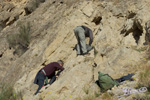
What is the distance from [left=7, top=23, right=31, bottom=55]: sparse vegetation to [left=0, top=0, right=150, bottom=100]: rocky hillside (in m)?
0.07

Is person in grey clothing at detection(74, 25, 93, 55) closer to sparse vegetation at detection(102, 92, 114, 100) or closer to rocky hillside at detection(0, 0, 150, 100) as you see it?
rocky hillside at detection(0, 0, 150, 100)

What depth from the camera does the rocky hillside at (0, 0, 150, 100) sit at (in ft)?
13.2

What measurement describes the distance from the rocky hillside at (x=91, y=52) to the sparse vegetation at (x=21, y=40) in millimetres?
65

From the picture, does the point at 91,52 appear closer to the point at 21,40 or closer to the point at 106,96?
the point at 106,96

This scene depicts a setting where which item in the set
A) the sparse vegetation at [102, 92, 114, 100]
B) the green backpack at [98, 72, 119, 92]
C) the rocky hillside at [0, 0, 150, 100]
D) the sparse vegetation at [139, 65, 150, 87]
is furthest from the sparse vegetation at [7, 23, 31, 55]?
the sparse vegetation at [139, 65, 150, 87]

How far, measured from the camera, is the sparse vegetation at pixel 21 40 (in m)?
10.8

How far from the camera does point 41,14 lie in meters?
12.0

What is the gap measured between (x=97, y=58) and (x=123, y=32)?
2.74m

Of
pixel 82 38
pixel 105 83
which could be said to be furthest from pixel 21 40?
pixel 105 83

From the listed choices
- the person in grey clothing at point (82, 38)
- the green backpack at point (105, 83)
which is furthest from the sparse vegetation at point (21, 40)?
the green backpack at point (105, 83)

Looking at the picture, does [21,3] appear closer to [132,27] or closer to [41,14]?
[41,14]

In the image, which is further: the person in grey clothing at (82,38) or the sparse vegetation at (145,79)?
the person in grey clothing at (82,38)

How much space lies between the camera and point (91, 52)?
5988 mm

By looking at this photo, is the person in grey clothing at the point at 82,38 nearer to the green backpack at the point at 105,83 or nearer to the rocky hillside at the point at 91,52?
the rocky hillside at the point at 91,52
